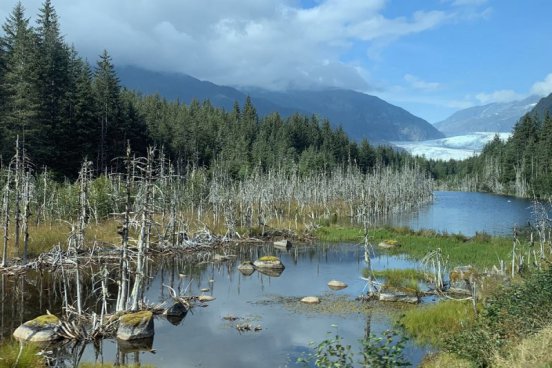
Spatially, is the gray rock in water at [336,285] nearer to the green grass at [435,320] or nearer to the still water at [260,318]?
the still water at [260,318]

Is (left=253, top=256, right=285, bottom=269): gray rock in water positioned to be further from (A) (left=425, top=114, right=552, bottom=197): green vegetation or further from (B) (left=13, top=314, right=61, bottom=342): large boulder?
(A) (left=425, top=114, right=552, bottom=197): green vegetation

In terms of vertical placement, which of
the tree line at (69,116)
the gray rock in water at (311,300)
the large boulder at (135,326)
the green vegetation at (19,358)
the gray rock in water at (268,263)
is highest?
the tree line at (69,116)

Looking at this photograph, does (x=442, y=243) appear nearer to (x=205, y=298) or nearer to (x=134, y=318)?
(x=205, y=298)

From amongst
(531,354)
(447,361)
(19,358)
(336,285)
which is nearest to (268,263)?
(336,285)

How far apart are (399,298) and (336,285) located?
6.65 metres

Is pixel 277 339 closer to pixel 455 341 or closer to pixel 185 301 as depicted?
pixel 185 301

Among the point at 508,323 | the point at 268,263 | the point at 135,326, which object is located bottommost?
the point at 268,263

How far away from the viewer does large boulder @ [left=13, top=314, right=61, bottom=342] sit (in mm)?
24391

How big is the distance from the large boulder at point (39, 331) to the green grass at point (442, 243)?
31635 millimetres

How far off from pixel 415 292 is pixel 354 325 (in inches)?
329

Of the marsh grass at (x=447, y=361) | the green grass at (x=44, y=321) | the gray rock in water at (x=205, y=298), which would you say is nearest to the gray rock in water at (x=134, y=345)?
the green grass at (x=44, y=321)

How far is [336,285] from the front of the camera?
132 ft

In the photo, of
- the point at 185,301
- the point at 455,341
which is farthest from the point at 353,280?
the point at 455,341

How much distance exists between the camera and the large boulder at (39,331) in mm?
24391
